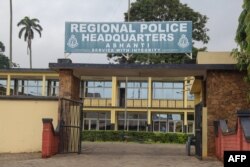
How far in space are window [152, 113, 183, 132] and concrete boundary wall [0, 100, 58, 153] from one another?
3209 cm

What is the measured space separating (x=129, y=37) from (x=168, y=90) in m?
30.5

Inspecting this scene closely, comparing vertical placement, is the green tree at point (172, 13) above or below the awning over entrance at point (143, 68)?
above

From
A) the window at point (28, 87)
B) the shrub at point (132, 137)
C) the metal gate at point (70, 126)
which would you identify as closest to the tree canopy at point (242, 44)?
the metal gate at point (70, 126)

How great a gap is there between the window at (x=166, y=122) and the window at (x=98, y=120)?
4.82m

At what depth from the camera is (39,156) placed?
696 inches

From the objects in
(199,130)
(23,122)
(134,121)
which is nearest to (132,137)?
(134,121)

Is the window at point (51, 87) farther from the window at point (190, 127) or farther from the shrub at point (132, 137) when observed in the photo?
the window at point (190, 127)

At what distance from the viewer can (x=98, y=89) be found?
5134 cm

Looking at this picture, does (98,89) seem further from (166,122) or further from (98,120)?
(166,122)

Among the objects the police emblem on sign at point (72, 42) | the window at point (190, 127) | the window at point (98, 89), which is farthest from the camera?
the window at point (98, 89)

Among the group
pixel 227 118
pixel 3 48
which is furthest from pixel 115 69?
pixel 3 48

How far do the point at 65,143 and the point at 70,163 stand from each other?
A: 3873 mm

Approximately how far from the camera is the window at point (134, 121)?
169ft

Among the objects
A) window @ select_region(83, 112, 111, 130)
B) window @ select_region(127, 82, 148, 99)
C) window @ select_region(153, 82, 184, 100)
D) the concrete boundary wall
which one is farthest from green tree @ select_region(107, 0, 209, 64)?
the concrete boundary wall
